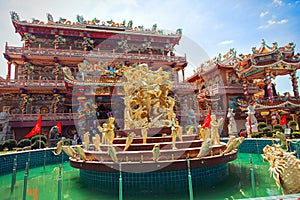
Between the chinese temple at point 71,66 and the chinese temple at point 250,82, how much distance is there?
5.29 meters

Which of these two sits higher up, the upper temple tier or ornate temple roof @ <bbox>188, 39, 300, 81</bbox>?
the upper temple tier

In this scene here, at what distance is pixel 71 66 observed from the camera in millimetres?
24938

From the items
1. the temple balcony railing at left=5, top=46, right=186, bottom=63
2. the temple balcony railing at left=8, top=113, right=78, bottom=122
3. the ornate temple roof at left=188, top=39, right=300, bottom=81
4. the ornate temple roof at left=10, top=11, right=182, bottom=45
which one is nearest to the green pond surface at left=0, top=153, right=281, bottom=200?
the temple balcony railing at left=8, top=113, right=78, bottom=122

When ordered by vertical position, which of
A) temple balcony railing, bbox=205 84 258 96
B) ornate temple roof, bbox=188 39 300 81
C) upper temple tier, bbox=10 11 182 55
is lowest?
temple balcony railing, bbox=205 84 258 96

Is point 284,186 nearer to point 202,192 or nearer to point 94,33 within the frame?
point 202,192

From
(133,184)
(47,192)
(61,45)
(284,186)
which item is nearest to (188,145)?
(133,184)

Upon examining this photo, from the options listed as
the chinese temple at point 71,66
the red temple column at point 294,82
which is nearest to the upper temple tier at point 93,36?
the chinese temple at point 71,66

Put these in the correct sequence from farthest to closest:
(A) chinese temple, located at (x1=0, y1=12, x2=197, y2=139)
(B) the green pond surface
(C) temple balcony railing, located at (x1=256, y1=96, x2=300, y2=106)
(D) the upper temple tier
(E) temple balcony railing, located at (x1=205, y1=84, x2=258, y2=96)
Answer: (E) temple balcony railing, located at (x1=205, y1=84, x2=258, y2=96), (D) the upper temple tier, (C) temple balcony railing, located at (x1=256, y1=96, x2=300, y2=106), (A) chinese temple, located at (x1=0, y1=12, x2=197, y2=139), (B) the green pond surface

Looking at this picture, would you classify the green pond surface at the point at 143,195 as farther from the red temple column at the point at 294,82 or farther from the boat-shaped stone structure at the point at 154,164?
the red temple column at the point at 294,82

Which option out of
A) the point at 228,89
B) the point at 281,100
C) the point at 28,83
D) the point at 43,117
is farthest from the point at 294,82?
the point at 28,83

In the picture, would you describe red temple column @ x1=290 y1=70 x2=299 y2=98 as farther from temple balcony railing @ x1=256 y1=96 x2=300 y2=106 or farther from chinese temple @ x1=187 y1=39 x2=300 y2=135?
temple balcony railing @ x1=256 y1=96 x2=300 y2=106

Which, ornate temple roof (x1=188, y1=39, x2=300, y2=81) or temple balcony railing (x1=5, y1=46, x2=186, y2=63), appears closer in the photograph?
temple balcony railing (x1=5, y1=46, x2=186, y2=63)

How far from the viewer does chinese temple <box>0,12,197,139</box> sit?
1946 cm

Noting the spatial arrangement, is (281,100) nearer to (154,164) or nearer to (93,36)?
(154,164)
